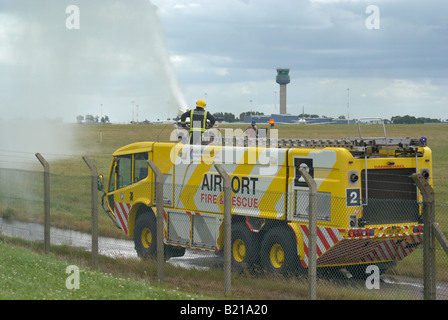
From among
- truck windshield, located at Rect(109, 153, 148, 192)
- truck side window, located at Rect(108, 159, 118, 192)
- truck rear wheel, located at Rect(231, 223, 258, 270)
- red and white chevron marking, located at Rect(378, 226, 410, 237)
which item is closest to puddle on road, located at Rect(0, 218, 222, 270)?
truck rear wheel, located at Rect(231, 223, 258, 270)

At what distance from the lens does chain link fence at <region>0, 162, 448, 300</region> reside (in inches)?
482

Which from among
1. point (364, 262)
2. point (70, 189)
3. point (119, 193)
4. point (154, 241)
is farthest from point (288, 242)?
point (70, 189)

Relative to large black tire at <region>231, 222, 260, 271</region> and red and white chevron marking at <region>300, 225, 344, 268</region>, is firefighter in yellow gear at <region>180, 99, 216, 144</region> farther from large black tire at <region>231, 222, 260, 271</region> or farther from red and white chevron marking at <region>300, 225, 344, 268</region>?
red and white chevron marking at <region>300, 225, 344, 268</region>

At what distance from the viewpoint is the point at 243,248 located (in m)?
14.3

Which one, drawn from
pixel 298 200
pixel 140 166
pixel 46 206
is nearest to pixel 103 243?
pixel 140 166

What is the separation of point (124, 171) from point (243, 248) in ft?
13.9

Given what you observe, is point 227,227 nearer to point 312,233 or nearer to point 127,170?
point 312,233

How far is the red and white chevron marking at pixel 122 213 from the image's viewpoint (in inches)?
664

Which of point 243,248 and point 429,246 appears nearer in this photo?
point 429,246

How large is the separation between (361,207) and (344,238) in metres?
0.63

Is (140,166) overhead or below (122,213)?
overhead

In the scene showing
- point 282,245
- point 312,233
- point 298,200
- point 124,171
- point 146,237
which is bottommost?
point 146,237

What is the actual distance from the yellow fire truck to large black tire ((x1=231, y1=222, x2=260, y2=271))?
0.06ft

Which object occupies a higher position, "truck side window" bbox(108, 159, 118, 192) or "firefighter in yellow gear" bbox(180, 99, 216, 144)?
"firefighter in yellow gear" bbox(180, 99, 216, 144)
